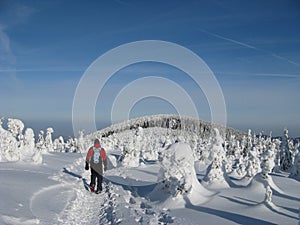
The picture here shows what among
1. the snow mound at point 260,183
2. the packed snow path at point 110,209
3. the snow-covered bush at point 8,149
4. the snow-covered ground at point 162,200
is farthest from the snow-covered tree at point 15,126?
the snow mound at point 260,183

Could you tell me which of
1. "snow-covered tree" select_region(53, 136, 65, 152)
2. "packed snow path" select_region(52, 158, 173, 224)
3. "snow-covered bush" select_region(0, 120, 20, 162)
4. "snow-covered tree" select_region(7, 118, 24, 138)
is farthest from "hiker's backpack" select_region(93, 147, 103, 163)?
"snow-covered tree" select_region(53, 136, 65, 152)

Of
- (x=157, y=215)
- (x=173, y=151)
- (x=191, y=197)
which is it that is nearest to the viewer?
(x=157, y=215)

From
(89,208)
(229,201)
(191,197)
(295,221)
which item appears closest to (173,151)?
(191,197)

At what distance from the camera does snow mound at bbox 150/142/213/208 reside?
11.1m

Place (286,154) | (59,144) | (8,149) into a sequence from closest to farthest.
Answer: (8,149), (286,154), (59,144)

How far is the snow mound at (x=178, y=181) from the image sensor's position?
11102 mm

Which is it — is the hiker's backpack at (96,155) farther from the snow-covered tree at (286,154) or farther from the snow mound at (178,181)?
the snow-covered tree at (286,154)

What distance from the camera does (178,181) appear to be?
1157 cm

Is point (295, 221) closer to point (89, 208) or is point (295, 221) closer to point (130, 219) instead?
point (130, 219)

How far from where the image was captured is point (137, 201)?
1173 centimetres

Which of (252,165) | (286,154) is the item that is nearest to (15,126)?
(252,165)

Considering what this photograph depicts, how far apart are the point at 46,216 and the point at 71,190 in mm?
4552

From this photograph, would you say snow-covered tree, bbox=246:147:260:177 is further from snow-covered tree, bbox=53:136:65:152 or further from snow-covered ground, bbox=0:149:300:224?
snow-covered tree, bbox=53:136:65:152

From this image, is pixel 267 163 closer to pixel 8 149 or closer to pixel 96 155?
pixel 96 155
